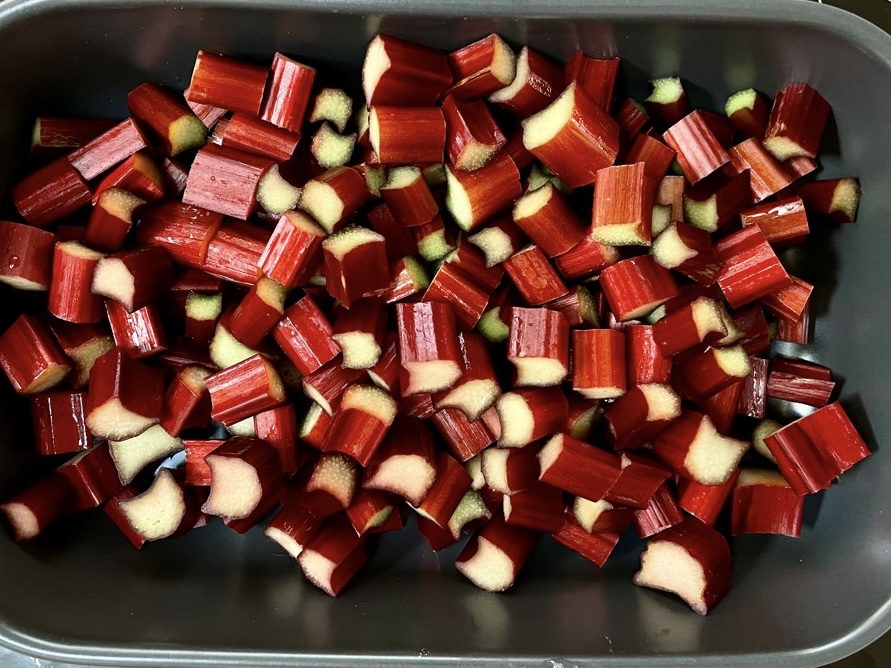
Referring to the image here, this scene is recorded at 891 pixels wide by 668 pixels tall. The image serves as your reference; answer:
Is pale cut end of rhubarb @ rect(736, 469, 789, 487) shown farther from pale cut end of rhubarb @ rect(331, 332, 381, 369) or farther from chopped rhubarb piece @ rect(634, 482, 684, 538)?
pale cut end of rhubarb @ rect(331, 332, 381, 369)

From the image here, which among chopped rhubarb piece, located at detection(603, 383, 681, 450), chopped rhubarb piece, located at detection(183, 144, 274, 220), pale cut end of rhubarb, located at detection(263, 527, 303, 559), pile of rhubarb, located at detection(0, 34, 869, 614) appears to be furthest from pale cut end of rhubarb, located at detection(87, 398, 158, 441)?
chopped rhubarb piece, located at detection(603, 383, 681, 450)

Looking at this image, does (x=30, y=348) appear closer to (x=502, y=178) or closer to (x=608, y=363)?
(x=502, y=178)

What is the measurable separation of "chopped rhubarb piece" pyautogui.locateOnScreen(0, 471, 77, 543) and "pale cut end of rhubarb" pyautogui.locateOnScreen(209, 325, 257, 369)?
0.42 meters

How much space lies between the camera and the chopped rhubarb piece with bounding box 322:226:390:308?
148cm

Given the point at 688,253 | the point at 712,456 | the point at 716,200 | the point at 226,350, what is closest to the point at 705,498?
the point at 712,456

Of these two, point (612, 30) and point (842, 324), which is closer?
point (612, 30)

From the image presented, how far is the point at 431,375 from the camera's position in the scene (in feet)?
4.93

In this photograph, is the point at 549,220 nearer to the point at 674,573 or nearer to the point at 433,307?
the point at 433,307

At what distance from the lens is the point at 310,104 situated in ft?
5.09

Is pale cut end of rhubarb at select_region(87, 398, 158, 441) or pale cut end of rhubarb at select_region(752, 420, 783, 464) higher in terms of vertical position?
pale cut end of rhubarb at select_region(752, 420, 783, 464)

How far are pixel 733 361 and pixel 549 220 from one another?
50 centimetres

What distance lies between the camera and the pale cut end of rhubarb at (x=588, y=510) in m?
1.57

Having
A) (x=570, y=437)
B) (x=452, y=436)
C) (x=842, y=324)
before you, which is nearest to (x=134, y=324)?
(x=452, y=436)

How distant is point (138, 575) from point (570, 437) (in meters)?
0.99
